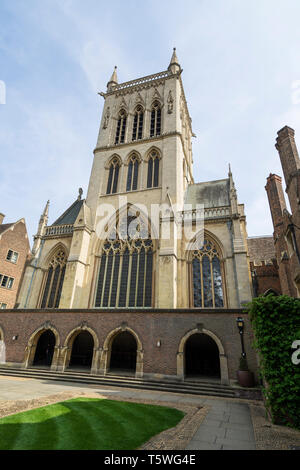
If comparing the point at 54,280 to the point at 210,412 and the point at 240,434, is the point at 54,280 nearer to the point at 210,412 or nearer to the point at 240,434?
the point at 210,412

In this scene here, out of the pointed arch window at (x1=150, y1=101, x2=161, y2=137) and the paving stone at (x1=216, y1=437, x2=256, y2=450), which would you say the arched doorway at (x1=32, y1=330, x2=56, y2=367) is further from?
the pointed arch window at (x1=150, y1=101, x2=161, y2=137)

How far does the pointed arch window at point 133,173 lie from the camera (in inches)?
1038

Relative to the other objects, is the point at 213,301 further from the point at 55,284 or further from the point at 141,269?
the point at 55,284

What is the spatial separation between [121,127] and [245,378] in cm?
2924

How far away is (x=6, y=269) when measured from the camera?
27.8 meters

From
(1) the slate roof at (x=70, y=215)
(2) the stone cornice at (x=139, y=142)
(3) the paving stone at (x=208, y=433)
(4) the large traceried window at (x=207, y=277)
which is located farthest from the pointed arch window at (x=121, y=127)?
(3) the paving stone at (x=208, y=433)

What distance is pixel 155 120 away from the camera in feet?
97.2

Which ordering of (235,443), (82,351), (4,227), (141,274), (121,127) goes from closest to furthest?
(235,443) → (82,351) → (141,274) → (4,227) → (121,127)

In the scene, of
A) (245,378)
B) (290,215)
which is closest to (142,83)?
(290,215)

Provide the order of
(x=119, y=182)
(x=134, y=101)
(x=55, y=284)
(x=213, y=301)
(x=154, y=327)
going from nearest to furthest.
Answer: (x=154, y=327)
(x=213, y=301)
(x=55, y=284)
(x=119, y=182)
(x=134, y=101)

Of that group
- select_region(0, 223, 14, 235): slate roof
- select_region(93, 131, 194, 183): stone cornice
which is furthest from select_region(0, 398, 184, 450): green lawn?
select_region(0, 223, 14, 235): slate roof
